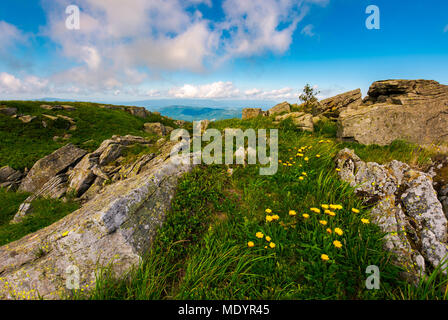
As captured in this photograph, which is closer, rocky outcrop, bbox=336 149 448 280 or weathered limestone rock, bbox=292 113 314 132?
rocky outcrop, bbox=336 149 448 280

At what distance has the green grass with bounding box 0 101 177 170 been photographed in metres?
18.7

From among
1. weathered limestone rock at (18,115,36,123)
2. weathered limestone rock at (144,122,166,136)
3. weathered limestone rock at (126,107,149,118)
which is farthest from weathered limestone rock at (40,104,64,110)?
weathered limestone rock at (144,122,166,136)

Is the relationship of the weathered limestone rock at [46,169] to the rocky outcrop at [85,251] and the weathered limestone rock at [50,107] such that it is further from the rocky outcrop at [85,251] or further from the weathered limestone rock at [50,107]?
A: the weathered limestone rock at [50,107]

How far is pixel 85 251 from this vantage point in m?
3.50

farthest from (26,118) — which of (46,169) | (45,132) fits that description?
(46,169)

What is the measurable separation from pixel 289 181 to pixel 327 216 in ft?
5.23

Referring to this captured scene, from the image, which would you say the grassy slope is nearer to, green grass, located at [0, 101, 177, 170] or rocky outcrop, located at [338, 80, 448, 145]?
rocky outcrop, located at [338, 80, 448, 145]

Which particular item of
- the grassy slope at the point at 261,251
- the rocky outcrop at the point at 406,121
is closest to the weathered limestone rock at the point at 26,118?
the grassy slope at the point at 261,251

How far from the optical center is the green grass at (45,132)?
1866 centimetres

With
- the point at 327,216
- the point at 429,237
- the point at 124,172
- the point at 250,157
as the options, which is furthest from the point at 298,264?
the point at 124,172

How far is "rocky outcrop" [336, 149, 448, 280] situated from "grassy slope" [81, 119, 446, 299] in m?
0.27

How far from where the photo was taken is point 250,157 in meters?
6.64

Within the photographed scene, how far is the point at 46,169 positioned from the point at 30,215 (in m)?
6.77

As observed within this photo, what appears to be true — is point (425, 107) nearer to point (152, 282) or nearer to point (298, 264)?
point (298, 264)
